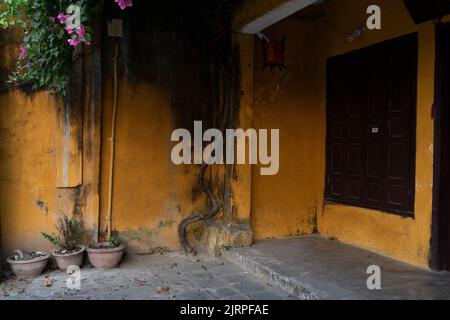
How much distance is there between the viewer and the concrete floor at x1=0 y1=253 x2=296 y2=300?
13.5 feet

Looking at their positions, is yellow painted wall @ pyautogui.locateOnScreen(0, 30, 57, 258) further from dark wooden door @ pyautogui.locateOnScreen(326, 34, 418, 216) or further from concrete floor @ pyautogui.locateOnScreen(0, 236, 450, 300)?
dark wooden door @ pyautogui.locateOnScreen(326, 34, 418, 216)

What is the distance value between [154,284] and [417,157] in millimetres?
3105

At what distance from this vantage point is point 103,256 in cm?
494

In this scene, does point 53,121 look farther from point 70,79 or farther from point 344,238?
point 344,238

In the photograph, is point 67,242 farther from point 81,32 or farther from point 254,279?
point 81,32

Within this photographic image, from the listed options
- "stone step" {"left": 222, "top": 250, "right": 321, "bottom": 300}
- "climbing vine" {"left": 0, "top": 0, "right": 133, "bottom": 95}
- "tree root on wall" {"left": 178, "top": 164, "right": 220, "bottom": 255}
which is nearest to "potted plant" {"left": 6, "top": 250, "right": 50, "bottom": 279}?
"tree root on wall" {"left": 178, "top": 164, "right": 220, "bottom": 255}

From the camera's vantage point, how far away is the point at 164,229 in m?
5.70

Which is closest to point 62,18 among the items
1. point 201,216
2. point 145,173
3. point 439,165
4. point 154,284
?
point 145,173

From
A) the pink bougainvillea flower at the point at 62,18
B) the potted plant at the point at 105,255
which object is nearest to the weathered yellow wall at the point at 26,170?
the potted plant at the point at 105,255

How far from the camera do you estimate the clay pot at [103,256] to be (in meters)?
4.93

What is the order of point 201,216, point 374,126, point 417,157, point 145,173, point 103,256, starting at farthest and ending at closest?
point 201,216 < point 145,173 < point 374,126 < point 103,256 < point 417,157

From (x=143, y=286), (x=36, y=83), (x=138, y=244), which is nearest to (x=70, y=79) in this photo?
(x=36, y=83)

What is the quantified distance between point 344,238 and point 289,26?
2993 mm

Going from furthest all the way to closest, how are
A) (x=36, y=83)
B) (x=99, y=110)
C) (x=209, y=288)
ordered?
(x=99, y=110), (x=36, y=83), (x=209, y=288)
